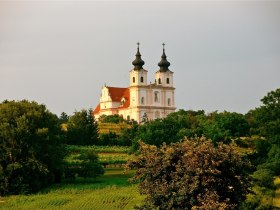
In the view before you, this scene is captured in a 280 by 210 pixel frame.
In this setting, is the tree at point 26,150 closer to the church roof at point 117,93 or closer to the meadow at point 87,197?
the meadow at point 87,197

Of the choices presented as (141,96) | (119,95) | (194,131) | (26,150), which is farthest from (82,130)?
(119,95)

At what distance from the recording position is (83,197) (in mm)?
38031

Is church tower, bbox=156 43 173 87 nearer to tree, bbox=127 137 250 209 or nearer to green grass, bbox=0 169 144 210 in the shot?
green grass, bbox=0 169 144 210

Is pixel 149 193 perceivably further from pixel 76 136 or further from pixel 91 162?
pixel 76 136

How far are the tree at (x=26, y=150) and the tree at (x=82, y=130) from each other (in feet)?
70.3

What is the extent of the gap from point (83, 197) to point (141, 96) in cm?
6933

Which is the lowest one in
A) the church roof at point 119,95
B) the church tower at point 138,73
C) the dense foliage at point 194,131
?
the dense foliage at point 194,131

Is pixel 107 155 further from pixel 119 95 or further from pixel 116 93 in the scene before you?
pixel 116 93

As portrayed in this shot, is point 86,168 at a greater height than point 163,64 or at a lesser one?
lesser

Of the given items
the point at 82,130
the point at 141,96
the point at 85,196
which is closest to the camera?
the point at 85,196

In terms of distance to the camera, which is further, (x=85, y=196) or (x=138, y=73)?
(x=138, y=73)

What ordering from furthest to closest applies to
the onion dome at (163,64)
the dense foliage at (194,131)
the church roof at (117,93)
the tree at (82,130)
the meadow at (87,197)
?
the onion dome at (163,64) → the church roof at (117,93) → the tree at (82,130) → the dense foliage at (194,131) → the meadow at (87,197)

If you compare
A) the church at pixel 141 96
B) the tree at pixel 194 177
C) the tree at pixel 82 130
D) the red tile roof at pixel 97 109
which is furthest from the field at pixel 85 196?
the red tile roof at pixel 97 109

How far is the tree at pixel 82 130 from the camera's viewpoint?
6925 cm
